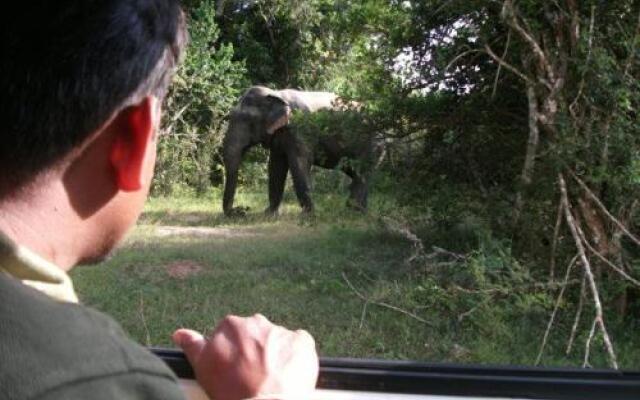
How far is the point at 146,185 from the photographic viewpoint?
2.57 feet

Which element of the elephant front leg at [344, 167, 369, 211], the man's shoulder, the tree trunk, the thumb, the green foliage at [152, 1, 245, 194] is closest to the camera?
the man's shoulder

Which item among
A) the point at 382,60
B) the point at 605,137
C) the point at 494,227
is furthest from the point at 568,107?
the point at 382,60

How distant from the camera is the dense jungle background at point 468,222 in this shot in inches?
114

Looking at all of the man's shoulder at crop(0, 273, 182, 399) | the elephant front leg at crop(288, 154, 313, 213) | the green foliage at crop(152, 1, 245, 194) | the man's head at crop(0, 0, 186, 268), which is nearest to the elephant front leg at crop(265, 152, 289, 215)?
the elephant front leg at crop(288, 154, 313, 213)

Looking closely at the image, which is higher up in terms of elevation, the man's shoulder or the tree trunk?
the tree trunk

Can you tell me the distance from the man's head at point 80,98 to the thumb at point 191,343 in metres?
0.22

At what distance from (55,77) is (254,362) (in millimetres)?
323

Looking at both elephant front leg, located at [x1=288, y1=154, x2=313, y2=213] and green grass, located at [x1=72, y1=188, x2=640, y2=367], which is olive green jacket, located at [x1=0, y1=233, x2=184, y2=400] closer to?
green grass, located at [x1=72, y1=188, x2=640, y2=367]

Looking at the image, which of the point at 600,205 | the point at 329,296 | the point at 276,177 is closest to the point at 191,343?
the point at 600,205

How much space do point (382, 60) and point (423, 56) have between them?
272 mm

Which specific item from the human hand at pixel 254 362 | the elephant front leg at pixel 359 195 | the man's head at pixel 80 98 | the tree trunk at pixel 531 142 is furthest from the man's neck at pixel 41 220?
→ the elephant front leg at pixel 359 195

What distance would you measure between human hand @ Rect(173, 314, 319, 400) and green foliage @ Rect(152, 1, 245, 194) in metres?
7.19

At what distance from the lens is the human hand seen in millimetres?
789

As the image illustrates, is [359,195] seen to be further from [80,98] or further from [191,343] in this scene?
[80,98]
